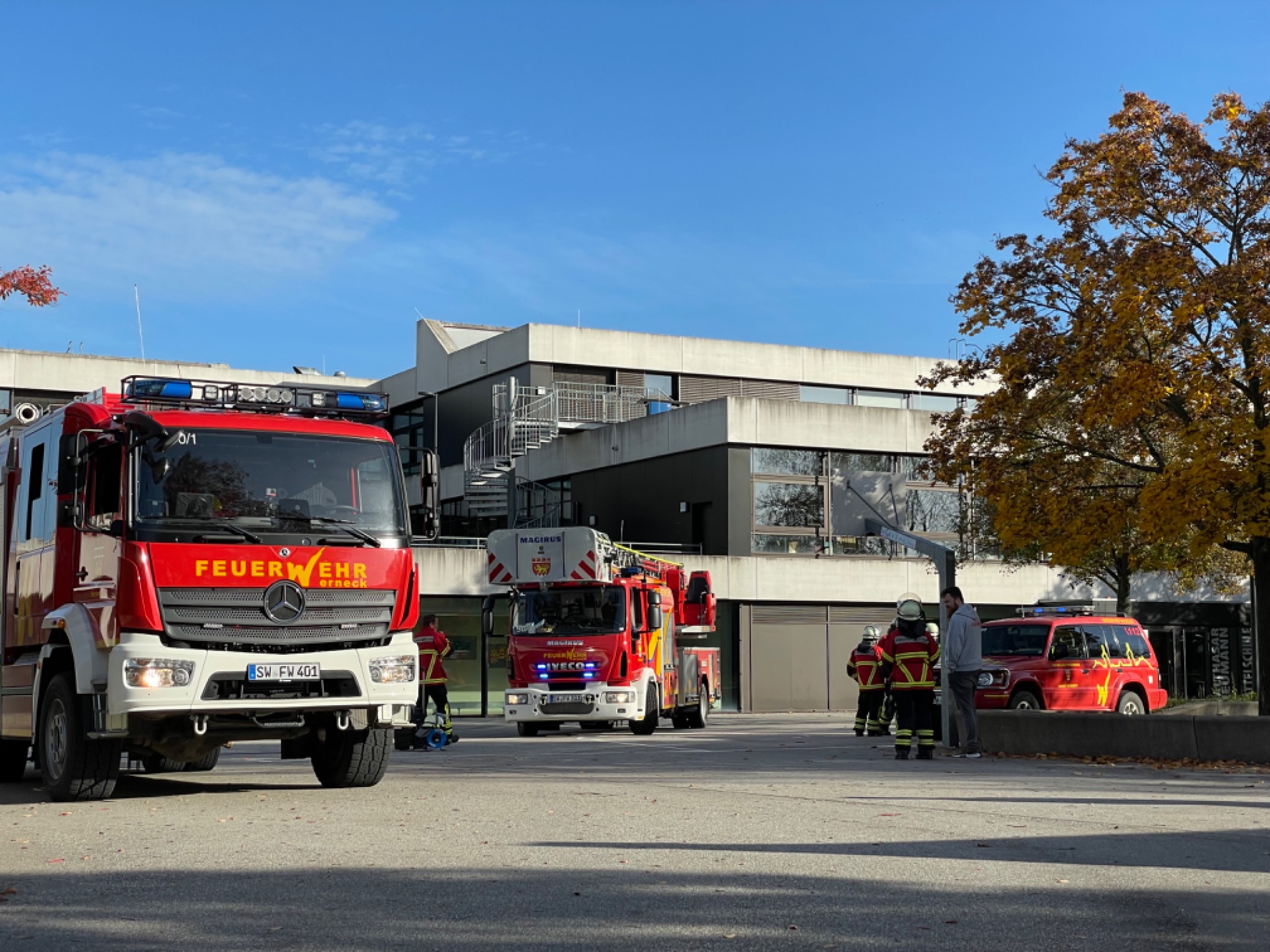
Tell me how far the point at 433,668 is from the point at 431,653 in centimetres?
31

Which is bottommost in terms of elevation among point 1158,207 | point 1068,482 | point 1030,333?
point 1068,482

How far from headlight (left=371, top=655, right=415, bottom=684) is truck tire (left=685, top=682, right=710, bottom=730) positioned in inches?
640

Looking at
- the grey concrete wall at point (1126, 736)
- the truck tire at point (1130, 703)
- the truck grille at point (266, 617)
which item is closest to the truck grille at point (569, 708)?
the grey concrete wall at point (1126, 736)

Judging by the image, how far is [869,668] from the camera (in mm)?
22891

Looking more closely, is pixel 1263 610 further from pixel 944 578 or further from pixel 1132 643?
pixel 1132 643

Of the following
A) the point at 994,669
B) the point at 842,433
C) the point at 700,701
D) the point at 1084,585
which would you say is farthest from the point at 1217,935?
the point at 1084,585

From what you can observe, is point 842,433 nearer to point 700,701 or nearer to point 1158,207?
point 700,701

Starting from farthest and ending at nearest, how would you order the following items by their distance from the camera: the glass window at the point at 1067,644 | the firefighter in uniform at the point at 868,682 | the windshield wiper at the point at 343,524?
1. the glass window at the point at 1067,644
2. the firefighter in uniform at the point at 868,682
3. the windshield wiper at the point at 343,524

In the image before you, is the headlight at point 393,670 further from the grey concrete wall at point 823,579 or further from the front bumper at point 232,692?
the grey concrete wall at point 823,579

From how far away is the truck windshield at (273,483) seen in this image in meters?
11.9

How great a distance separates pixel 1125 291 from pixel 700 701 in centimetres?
1183

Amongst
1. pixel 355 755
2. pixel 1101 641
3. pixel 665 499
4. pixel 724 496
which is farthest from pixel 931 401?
pixel 355 755

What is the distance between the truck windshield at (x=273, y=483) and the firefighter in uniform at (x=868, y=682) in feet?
37.9

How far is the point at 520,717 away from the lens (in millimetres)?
24594
